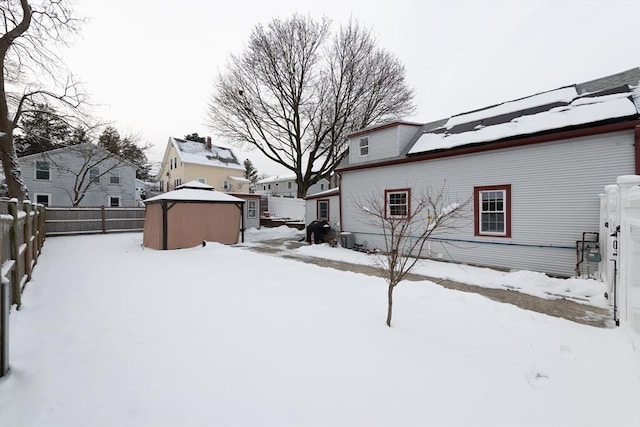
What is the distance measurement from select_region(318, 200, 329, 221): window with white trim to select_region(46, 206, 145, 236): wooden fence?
1096cm

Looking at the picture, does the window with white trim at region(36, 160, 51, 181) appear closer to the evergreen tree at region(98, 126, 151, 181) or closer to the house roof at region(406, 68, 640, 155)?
the evergreen tree at region(98, 126, 151, 181)

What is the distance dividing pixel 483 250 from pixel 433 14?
9.10 meters

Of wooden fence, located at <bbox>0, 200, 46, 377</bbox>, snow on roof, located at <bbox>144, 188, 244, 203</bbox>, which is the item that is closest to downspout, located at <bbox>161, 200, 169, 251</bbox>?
snow on roof, located at <bbox>144, 188, 244, 203</bbox>

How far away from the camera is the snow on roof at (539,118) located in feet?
23.5

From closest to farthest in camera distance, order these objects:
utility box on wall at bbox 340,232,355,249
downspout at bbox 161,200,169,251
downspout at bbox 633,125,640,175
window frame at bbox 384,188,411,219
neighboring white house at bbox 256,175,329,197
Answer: downspout at bbox 633,125,640,175 < window frame at bbox 384,188,411,219 < downspout at bbox 161,200,169,251 < utility box on wall at bbox 340,232,355,249 < neighboring white house at bbox 256,175,329,197

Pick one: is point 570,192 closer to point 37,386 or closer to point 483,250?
point 483,250

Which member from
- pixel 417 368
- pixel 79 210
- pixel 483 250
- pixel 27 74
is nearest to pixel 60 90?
pixel 27 74

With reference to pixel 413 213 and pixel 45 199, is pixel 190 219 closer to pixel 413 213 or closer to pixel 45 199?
pixel 413 213

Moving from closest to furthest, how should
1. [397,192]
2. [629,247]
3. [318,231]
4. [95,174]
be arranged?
[629,247] → [397,192] → [318,231] → [95,174]

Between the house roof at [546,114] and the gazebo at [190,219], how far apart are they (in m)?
8.46

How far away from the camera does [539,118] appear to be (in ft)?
27.5

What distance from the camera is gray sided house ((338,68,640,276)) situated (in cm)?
700

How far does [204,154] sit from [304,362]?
3017 centimetres

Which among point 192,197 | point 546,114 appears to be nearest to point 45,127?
point 192,197
